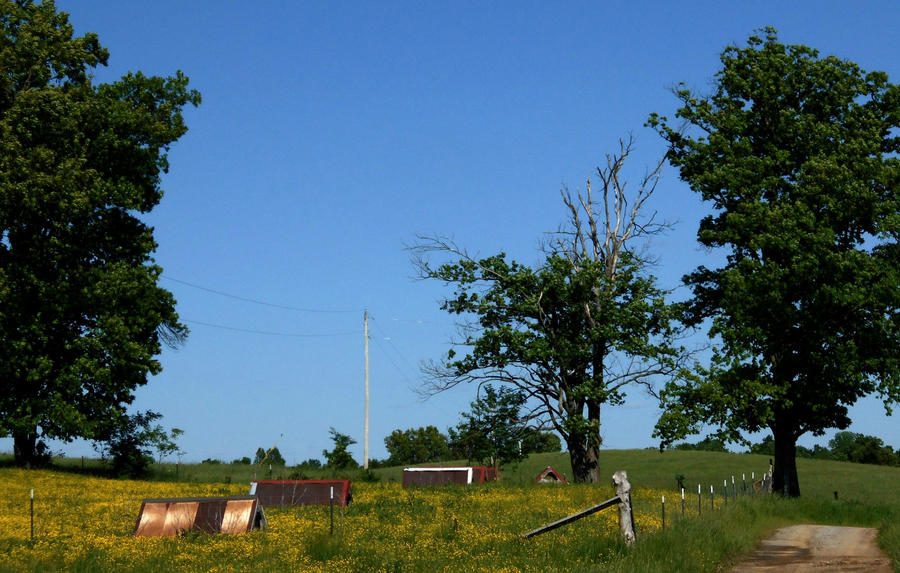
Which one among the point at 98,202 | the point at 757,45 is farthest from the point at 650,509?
the point at 98,202

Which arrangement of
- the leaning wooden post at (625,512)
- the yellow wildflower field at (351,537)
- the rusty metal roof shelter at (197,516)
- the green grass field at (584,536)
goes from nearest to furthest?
the green grass field at (584,536)
the yellow wildflower field at (351,537)
the leaning wooden post at (625,512)
the rusty metal roof shelter at (197,516)

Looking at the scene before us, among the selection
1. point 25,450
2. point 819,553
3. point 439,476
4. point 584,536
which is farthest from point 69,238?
point 819,553

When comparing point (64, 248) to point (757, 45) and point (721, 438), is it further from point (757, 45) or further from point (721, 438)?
point (757, 45)

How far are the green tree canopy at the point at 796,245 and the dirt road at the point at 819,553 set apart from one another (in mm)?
11915

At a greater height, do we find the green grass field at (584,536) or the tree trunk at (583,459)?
the tree trunk at (583,459)

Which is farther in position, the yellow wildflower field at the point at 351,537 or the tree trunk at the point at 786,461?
the tree trunk at the point at 786,461

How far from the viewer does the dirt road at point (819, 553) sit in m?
19.6

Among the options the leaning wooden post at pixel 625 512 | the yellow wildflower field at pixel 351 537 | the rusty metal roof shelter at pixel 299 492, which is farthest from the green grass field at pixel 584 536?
the rusty metal roof shelter at pixel 299 492

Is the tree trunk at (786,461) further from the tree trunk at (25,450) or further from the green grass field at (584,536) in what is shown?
the tree trunk at (25,450)

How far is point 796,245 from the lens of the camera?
124 ft

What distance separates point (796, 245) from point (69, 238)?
33.0 meters

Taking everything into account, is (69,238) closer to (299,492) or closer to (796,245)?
(299,492)

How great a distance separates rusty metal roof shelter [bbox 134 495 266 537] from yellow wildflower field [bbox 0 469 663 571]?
0.59 meters

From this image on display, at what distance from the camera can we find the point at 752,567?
787 inches
